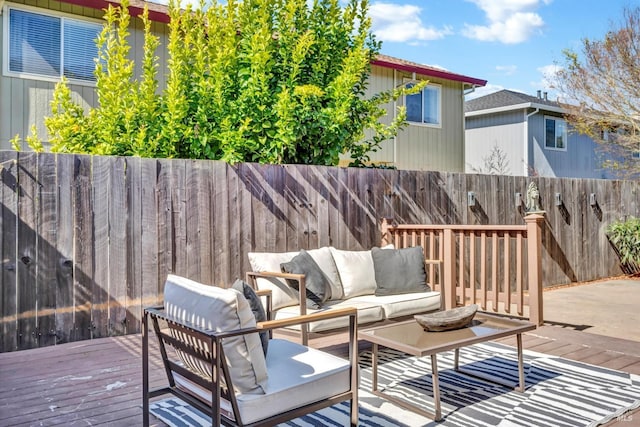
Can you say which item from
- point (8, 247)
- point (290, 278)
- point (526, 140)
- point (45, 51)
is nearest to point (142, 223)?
point (8, 247)

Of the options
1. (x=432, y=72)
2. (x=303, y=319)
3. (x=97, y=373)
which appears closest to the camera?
(x=303, y=319)

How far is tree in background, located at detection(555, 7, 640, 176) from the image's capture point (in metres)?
11.3

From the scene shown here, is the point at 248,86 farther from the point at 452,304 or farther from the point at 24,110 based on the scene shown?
the point at 24,110

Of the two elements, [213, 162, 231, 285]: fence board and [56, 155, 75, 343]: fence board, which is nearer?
[56, 155, 75, 343]: fence board

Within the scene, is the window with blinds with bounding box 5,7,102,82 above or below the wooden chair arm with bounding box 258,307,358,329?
above

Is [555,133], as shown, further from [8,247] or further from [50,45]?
[8,247]

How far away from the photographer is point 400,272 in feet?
15.3

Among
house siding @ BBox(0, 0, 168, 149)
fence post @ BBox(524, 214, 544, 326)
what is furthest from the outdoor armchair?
house siding @ BBox(0, 0, 168, 149)

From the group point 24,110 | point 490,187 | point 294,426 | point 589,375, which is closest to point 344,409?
point 294,426

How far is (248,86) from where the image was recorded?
5613mm

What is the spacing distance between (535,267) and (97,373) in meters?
3.99

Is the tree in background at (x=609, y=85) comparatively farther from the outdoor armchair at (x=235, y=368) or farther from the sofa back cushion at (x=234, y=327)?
the sofa back cushion at (x=234, y=327)

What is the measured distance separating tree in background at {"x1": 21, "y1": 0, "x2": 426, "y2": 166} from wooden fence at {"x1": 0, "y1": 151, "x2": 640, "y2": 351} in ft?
1.74

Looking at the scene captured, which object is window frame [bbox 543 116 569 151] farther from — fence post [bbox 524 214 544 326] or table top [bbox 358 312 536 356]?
table top [bbox 358 312 536 356]
